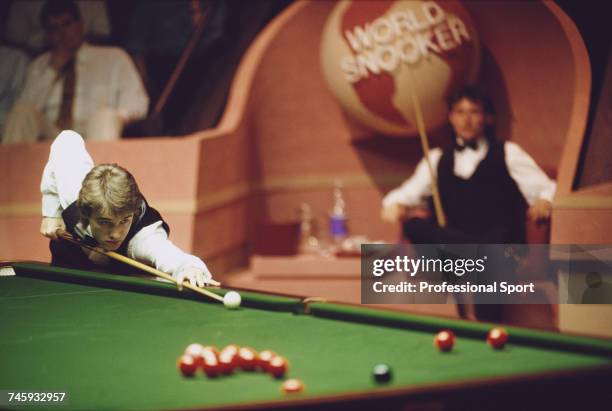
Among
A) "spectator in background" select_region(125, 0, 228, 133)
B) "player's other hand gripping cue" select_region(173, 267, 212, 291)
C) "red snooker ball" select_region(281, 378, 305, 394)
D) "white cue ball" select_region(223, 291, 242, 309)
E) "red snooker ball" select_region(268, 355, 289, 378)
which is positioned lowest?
"red snooker ball" select_region(281, 378, 305, 394)

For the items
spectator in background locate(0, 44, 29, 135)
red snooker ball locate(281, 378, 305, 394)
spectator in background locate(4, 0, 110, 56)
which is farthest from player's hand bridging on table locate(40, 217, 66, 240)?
spectator in background locate(4, 0, 110, 56)

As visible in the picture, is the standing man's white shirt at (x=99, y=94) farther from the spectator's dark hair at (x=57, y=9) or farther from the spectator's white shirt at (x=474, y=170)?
the spectator's white shirt at (x=474, y=170)

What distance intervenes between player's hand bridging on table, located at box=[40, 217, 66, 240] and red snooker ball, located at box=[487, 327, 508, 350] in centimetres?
172

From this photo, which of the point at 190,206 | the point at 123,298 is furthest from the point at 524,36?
Answer: the point at 123,298

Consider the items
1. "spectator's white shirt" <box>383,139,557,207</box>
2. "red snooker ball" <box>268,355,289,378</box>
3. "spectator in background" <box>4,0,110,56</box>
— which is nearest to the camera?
"red snooker ball" <box>268,355,289,378</box>

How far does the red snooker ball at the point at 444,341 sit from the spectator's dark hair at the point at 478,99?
2357 mm

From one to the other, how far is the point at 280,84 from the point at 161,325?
3326mm

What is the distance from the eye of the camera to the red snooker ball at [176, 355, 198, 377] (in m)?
1.96

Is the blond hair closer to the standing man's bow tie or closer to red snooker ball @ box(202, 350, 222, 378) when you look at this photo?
red snooker ball @ box(202, 350, 222, 378)

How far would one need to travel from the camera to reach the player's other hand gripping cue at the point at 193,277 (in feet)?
8.83

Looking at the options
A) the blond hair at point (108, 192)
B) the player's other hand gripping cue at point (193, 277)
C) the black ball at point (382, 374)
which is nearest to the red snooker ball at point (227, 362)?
the black ball at point (382, 374)

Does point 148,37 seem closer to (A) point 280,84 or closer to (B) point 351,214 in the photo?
(A) point 280,84

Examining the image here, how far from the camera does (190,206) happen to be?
4.53 m

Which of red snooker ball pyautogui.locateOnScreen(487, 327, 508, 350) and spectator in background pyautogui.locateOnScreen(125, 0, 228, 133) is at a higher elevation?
spectator in background pyautogui.locateOnScreen(125, 0, 228, 133)
